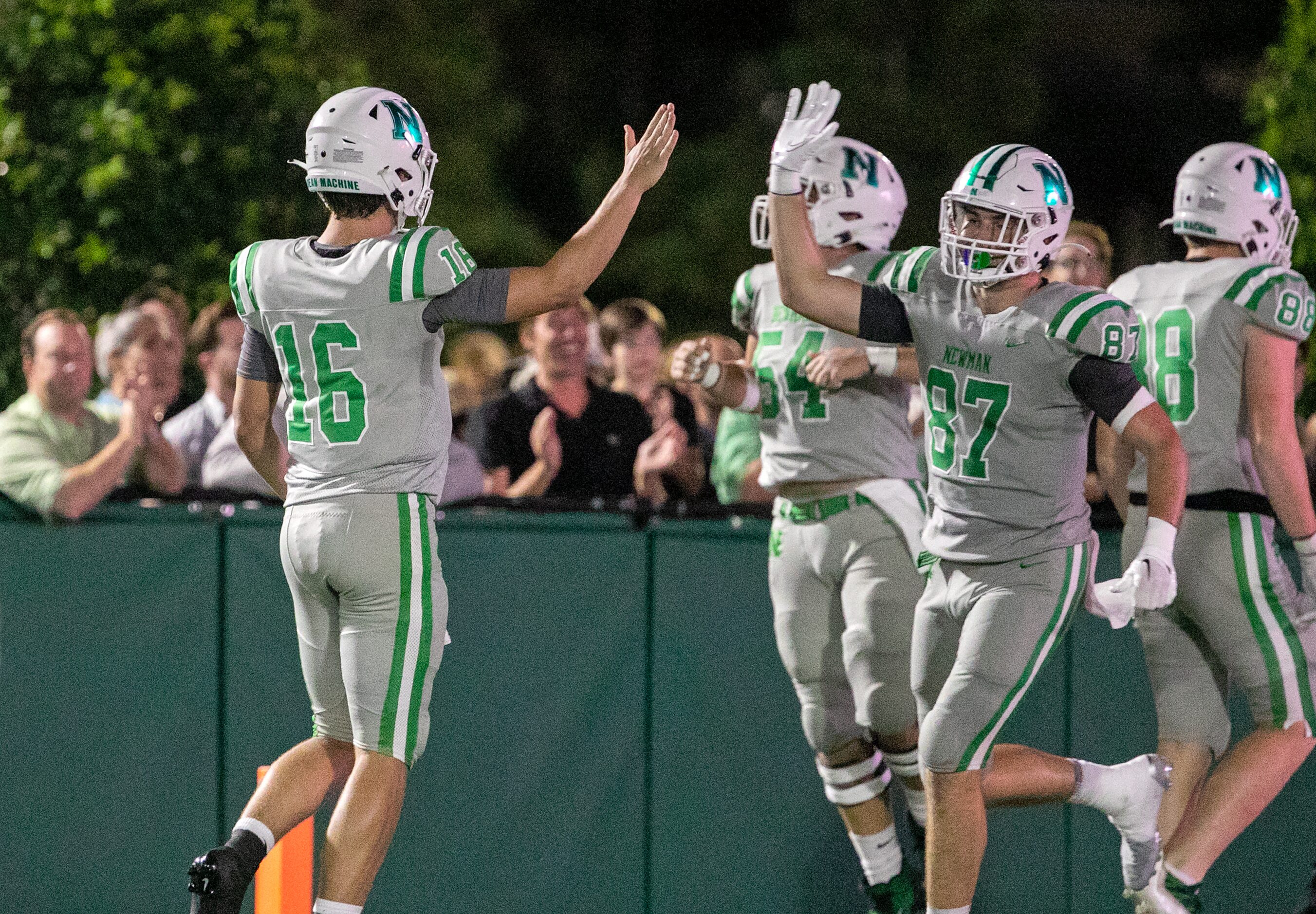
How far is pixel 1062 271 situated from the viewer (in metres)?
6.05

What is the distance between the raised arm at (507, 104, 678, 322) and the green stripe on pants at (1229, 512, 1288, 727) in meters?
2.12

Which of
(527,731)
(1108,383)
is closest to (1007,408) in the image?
(1108,383)

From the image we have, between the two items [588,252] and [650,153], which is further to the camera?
[650,153]

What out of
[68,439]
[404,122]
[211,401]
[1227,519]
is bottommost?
[1227,519]

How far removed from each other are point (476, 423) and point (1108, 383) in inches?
129

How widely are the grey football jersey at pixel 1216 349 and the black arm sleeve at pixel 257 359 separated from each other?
2556 millimetres

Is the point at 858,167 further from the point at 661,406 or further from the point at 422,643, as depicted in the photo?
the point at 661,406

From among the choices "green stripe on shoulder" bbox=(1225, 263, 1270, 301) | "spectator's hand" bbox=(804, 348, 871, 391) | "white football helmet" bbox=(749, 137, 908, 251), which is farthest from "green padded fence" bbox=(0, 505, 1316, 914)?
"white football helmet" bbox=(749, 137, 908, 251)

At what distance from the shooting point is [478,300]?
4.34 metres

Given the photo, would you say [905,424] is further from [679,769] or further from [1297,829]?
[1297,829]

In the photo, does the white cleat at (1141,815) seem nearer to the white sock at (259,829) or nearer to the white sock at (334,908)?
the white sock at (334,908)

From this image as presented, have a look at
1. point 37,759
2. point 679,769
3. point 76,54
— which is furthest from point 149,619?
point 76,54

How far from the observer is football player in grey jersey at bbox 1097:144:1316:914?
513 centimetres

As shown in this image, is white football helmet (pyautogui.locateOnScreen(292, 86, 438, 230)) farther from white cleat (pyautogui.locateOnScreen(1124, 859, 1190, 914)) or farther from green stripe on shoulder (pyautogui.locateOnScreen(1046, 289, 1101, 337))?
white cleat (pyautogui.locateOnScreen(1124, 859, 1190, 914))
